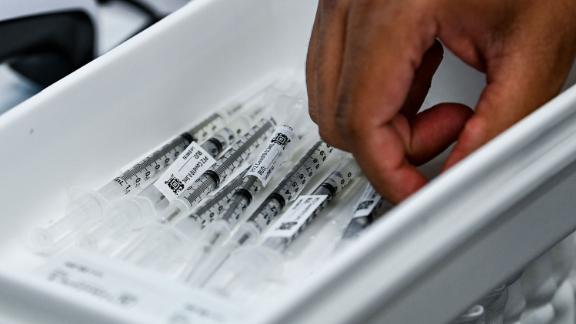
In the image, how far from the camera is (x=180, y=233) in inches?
26.4

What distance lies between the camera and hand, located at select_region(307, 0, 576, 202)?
0.64 meters

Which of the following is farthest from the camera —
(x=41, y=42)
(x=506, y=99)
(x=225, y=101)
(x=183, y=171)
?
(x=41, y=42)

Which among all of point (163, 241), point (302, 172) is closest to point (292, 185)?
point (302, 172)

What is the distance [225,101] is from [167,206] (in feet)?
0.58

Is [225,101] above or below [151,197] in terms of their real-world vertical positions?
above

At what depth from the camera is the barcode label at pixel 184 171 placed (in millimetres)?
727

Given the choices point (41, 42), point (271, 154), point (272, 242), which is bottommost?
point (272, 242)

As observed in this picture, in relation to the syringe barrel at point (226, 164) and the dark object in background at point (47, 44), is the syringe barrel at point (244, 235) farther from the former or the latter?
the dark object in background at point (47, 44)

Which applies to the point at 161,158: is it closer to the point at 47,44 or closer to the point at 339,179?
the point at 339,179

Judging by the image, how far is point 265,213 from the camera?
2.30 ft

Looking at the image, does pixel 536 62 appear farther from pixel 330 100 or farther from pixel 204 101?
pixel 204 101

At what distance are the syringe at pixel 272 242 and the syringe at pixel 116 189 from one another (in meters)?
0.11

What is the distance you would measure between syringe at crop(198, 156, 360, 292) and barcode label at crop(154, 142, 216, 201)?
3.2 inches

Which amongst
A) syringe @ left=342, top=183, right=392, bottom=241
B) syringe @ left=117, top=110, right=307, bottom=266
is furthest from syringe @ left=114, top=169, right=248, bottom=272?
syringe @ left=342, top=183, right=392, bottom=241
